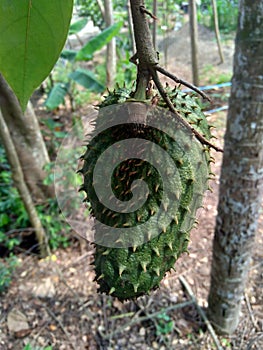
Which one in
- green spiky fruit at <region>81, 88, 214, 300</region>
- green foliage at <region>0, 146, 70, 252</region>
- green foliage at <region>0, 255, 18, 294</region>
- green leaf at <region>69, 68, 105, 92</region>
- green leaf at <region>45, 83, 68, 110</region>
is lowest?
green foliage at <region>0, 255, 18, 294</region>

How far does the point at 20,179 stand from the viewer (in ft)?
6.46

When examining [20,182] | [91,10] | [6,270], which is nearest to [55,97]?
[20,182]

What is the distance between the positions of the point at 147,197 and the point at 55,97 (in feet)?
8.73

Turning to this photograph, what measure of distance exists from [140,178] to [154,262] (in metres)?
0.15

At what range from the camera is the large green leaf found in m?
0.34

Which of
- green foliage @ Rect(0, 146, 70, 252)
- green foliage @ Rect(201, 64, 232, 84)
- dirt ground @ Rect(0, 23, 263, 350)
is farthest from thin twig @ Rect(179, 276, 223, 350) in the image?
green foliage @ Rect(201, 64, 232, 84)

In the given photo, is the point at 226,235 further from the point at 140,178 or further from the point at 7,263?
the point at 7,263

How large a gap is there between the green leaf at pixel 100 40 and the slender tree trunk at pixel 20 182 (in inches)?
40.8

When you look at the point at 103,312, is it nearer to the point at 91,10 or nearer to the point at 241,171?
the point at 241,171

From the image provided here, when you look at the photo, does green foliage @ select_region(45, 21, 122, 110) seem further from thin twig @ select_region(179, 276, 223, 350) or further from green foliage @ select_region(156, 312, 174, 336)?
green foliage @ select_region(156, 312, 174, 336)

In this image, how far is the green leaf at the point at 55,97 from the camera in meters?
2.95

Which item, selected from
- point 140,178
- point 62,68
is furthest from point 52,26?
point 62,68

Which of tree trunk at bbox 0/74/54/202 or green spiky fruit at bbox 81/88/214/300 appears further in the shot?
tree trunk at bbox 0/74/54/202

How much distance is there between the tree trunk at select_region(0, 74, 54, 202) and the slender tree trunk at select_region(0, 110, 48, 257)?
0.39m
